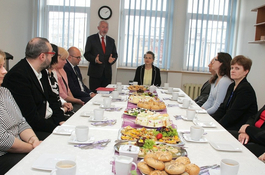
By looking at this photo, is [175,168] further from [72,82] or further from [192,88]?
[192,88]

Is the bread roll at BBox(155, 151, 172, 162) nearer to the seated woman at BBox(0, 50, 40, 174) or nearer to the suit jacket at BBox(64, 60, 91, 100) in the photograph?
the seated woman at BBox(0, 50, 40, 174)

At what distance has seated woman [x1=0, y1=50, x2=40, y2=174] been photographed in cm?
147

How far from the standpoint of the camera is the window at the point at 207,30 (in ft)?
17.7

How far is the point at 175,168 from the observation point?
2.87 ft

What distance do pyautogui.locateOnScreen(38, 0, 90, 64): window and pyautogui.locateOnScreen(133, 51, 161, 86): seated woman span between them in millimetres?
1506

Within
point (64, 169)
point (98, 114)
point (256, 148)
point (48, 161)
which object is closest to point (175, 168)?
point (64, 169)

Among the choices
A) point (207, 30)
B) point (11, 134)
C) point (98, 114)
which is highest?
point (207, 30)

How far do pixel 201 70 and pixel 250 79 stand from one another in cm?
103

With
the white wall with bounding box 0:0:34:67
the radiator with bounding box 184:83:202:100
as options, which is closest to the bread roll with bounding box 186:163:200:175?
the white wall with bounding box 0:0:34:67

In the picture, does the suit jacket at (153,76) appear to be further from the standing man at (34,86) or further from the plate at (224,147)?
the plate at (224,147)

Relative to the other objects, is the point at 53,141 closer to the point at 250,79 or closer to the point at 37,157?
the point at 37,157

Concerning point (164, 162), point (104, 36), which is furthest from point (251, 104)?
point (104, 36)

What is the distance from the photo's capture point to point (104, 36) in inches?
194

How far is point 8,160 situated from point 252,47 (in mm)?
4702
